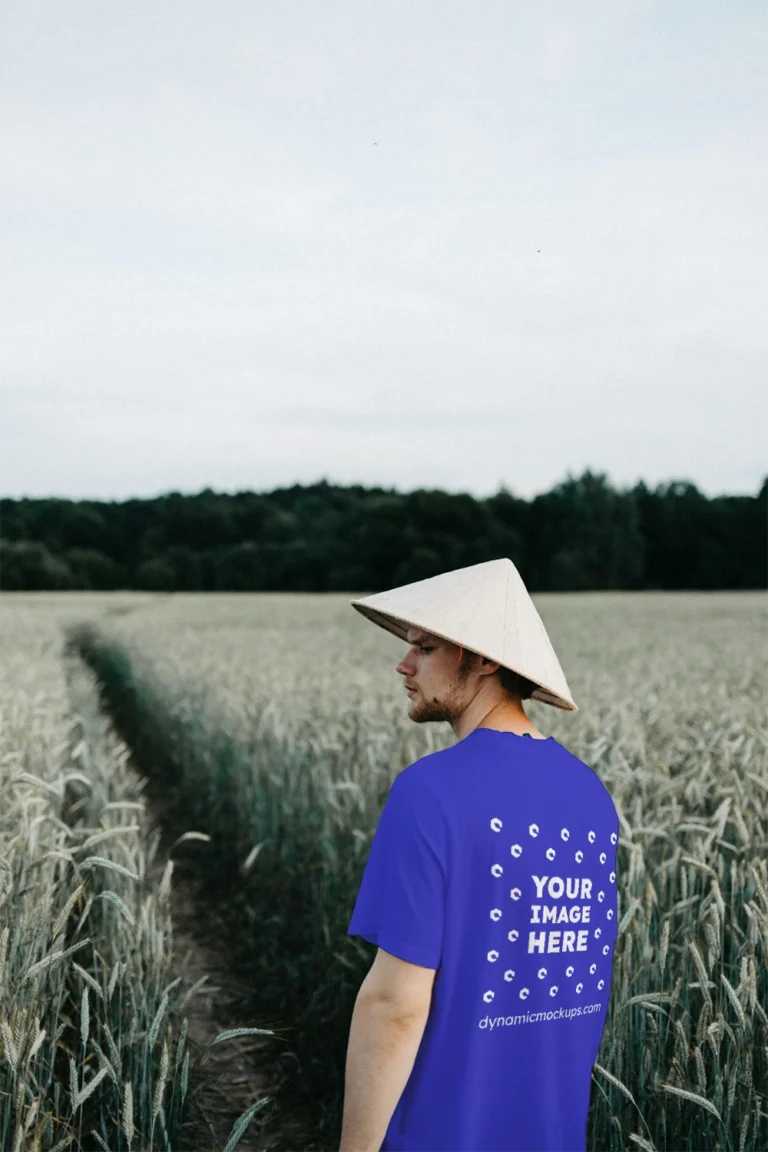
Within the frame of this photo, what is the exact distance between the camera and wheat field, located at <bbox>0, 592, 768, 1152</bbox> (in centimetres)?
238

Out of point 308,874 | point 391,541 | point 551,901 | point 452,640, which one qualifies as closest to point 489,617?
point 452,640

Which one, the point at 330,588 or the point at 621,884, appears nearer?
the point at 621,884

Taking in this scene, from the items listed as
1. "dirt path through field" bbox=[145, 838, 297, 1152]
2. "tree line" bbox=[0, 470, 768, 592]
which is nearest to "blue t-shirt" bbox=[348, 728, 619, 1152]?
"dirt path through field" bbox=[145, 838, 297, 1152]

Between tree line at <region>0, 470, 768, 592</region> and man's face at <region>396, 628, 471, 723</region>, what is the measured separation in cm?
5864

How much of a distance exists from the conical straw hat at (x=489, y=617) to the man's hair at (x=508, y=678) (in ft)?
0.08

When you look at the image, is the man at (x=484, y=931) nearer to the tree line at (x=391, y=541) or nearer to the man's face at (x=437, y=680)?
the man's face at (x=437, y=680)

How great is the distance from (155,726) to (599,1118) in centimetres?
841

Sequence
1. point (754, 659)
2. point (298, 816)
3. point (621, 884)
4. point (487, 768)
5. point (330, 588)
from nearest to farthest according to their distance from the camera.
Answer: point (487, 768), point (621, 884), point (298, 816), point (754, 659), point (330, 588)

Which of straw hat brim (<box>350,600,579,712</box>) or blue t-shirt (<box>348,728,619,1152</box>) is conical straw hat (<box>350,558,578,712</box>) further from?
blue t-shirt (<box>348,728,619,1152</box>)

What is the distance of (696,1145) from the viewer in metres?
2.34

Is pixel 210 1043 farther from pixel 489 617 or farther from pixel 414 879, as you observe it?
pixel 489 617

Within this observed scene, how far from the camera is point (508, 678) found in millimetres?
1836

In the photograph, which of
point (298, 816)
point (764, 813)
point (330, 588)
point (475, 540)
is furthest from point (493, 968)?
point (475, 540)

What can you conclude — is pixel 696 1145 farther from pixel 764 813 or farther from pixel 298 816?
pixel 298 816
